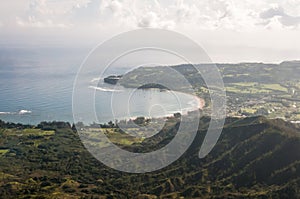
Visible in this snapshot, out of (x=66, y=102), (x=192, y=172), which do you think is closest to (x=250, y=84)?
(x=66, y=102)

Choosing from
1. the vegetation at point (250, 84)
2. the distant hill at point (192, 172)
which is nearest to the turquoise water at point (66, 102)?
the vegetation at point (250, 84)

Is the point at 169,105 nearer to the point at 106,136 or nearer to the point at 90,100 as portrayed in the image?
the point at 90,100

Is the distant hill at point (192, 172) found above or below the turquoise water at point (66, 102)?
below

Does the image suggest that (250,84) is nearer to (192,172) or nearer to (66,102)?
(66,102)

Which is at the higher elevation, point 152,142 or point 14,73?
point 14,73

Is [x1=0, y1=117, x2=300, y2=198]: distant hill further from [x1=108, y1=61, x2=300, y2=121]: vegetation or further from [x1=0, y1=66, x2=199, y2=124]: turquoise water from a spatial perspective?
[x1=108, y1=61, x2=300, y2=121]: vegetation

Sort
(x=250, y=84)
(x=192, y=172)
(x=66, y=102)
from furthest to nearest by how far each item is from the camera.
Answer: (x=250, y=84) < (x=66, y=102) < (x=192, y=172)

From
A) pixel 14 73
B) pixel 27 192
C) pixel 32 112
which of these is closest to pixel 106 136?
pixel 27 192

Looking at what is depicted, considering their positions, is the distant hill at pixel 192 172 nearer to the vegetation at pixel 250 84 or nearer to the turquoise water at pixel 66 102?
the turquoise water at pixel 66 102
